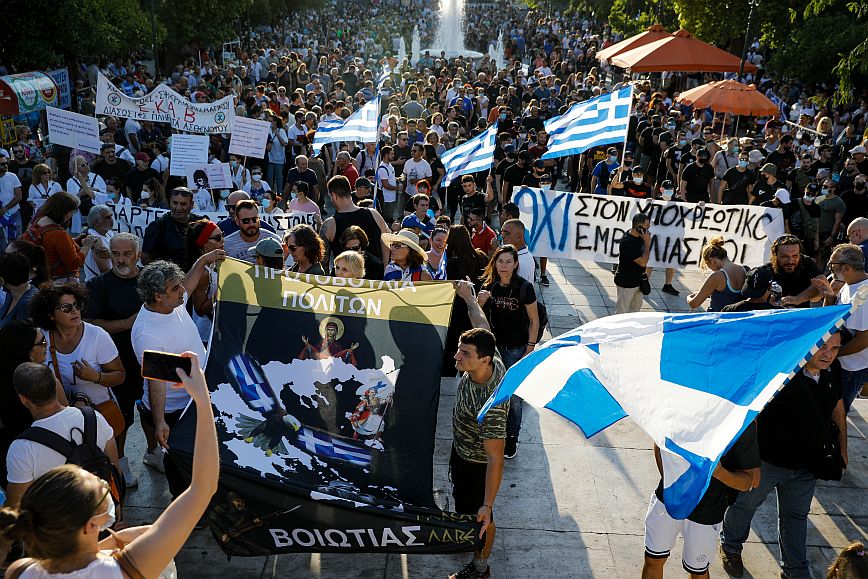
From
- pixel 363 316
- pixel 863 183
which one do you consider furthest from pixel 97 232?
pixel 863 183

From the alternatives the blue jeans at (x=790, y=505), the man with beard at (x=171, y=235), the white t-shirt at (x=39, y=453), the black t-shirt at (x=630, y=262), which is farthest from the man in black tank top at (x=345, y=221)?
the blue jeans at (x=790, y=505)

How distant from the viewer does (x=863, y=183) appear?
11727 millimetres

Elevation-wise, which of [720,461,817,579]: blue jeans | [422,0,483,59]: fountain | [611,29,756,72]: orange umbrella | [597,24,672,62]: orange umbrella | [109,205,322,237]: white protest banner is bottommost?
[720,461,817,579]: blue jeans

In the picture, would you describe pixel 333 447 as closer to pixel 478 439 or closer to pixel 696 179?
pixel 478 439

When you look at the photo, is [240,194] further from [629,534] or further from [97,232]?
[629,534]

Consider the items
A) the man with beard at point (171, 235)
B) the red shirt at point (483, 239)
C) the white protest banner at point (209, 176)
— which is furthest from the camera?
the white protest banner at point (209, 176)

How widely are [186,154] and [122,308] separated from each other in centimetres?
607

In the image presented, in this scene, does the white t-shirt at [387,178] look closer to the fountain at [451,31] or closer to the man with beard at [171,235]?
the man with beard at [171,235]

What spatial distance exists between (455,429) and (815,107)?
833 inches

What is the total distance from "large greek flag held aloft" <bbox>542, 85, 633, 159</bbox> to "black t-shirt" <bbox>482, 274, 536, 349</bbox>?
5.20m

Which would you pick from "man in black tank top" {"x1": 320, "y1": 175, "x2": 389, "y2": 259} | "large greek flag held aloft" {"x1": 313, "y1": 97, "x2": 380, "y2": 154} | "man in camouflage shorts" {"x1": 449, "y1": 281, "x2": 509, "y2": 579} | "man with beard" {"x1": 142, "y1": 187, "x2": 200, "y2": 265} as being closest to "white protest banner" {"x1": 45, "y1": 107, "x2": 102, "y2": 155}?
"large greek flag held aloft" {"x1": 313, "y1": 97, "x2": 380, "y2": 154}

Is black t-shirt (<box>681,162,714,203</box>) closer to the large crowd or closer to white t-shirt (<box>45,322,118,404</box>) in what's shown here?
the large crowd

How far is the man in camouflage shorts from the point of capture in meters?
4.89

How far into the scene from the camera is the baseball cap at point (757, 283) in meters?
6.95
